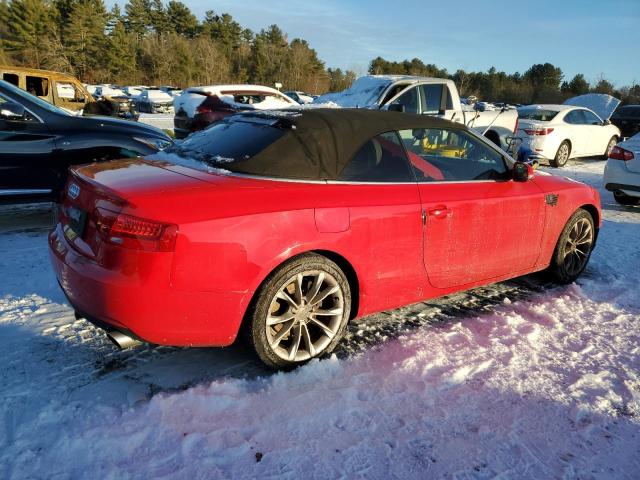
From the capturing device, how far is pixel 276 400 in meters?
2.62

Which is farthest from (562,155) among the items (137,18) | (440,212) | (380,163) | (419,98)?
(137,18)

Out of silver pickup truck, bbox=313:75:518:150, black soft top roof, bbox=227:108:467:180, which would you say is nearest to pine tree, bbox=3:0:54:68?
silver pickup truck, bbox=313:75:518:150

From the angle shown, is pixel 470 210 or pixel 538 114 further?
pixel 538 114

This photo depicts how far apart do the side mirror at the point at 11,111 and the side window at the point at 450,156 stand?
4132 mm

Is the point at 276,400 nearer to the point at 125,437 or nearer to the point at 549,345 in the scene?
the point at 125,437

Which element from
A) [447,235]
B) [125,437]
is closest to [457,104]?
[447,235]

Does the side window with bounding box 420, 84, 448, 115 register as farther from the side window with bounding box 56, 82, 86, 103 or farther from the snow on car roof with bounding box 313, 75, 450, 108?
the side window with bounding box 56, 82, 86, 103

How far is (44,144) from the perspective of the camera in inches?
210

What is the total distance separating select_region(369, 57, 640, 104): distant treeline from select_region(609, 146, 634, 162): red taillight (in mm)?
40926

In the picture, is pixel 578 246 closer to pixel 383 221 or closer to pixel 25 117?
pixel 383 221

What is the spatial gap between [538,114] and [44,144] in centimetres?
1135

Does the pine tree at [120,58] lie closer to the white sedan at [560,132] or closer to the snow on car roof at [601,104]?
the snow on car roof at [601,104]

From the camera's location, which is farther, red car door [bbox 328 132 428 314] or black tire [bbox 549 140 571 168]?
black tire [bbox 549 140 571 168]

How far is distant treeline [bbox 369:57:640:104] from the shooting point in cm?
5069
